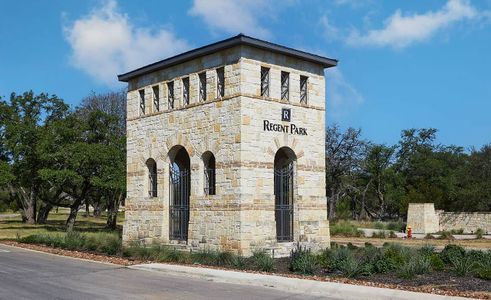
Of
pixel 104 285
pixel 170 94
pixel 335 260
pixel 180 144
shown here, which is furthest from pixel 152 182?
pixel 104 285

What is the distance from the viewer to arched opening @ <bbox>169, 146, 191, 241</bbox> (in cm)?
2548

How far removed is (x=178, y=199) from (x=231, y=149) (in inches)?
194

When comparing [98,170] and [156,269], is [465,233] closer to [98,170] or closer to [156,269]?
[98,170]

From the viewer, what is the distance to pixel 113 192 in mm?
44062

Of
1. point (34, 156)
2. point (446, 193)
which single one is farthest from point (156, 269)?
point (446, 193)

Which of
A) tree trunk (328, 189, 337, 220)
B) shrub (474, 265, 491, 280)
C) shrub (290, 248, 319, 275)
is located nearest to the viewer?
shrub (474, 265, 491, 280)

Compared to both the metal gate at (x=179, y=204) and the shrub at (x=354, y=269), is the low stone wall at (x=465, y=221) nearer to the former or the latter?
the metal gate at (x=179, y=204)

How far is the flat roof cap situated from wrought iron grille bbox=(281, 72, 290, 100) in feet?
2.88

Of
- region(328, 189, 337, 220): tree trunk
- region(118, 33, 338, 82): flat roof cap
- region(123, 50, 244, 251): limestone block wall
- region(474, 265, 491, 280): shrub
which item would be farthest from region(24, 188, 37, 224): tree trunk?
region(474, 265, 491, 280): shrub

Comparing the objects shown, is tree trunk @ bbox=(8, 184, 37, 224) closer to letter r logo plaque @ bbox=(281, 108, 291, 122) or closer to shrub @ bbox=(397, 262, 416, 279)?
letter r logo plaque @ bbox=(281, 108, 291, 122)

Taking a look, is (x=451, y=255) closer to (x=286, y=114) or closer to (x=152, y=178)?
(x=286, y=114)

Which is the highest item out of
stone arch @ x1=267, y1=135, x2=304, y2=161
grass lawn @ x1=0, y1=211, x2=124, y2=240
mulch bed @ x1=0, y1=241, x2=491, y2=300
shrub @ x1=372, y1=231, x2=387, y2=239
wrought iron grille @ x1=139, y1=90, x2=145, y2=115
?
wrought iron grille @ x1=139, y1=90, x2=145, y2=115

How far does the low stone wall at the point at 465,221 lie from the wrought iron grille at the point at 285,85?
3081 cm

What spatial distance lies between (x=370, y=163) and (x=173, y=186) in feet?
154
